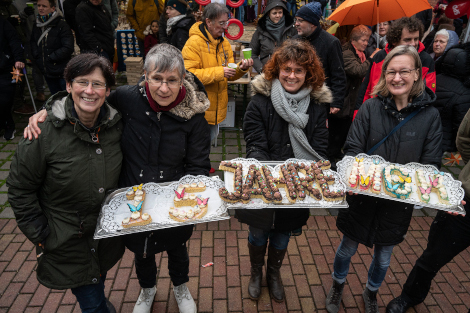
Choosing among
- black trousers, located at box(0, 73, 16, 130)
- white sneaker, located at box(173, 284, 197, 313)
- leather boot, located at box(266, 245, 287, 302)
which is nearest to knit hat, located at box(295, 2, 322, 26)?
leather boot, located at box(266, 245, 287, 302)

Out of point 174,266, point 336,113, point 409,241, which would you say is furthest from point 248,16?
point 174,266

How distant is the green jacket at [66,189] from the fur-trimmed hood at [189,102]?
47cm

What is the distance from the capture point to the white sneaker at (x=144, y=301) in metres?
3.31

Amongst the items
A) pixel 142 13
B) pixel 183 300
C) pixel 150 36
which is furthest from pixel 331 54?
pixel 142 13

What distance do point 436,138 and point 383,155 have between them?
48 centimetres

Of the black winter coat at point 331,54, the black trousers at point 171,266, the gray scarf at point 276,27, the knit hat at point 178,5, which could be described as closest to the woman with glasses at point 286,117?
the black trousers at point 171,266

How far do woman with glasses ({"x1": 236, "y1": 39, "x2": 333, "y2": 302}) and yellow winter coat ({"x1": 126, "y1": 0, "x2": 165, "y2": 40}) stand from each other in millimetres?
7005

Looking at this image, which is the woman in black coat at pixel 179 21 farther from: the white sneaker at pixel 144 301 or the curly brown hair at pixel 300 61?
the white sneaker at pixel 144 301

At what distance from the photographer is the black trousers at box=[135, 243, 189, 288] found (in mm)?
3057

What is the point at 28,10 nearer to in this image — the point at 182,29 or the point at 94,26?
the point at 94,26

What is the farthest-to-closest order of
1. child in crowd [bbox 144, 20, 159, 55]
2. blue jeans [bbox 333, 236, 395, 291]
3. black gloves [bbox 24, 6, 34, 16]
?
child in crowd [bbox 144, 20, 159, 55] < black gloves [bbox 24, 6, 34, 16] < blue jeans [bbox 333, 236, 395, 291]

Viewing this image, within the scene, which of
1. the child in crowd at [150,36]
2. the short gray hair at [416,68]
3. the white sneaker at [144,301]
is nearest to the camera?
the short gray hair at [416,68]

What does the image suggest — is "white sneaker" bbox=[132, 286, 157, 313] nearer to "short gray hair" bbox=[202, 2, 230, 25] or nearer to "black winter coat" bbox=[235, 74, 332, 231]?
"black winter coat" bbox=[235, 74, 332, 231]

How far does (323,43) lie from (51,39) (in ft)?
17.6
